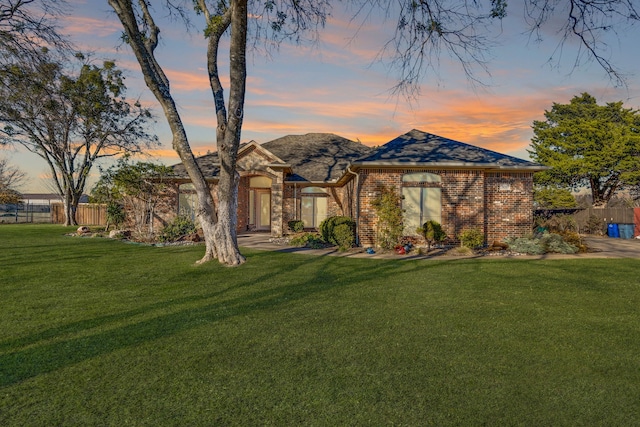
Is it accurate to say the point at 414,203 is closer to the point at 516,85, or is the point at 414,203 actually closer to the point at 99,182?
the point at 516,85

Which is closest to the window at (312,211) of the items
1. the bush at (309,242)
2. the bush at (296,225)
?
the bush at (296,225)

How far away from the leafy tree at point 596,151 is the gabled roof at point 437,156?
43.1ft

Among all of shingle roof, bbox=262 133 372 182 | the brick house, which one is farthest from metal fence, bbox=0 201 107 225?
the brick house

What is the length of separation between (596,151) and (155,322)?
31.6 m

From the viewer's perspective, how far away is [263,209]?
24.4 m

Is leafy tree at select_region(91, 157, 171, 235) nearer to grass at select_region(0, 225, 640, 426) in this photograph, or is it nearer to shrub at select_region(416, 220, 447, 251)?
grass at select_region(0, 225, 640, 426)

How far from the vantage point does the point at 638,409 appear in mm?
3143

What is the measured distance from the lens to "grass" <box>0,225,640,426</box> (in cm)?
311

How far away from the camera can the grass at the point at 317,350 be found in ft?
10.2

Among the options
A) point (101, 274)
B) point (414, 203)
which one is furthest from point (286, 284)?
point (414, 203)

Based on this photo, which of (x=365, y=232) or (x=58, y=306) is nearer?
(x=58, y=306)

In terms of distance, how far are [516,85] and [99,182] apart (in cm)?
1836

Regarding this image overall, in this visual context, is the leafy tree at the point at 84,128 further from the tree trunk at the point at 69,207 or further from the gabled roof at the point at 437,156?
the gabled roof at the point at 437,156

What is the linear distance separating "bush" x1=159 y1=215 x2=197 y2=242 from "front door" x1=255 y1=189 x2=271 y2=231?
671cm
